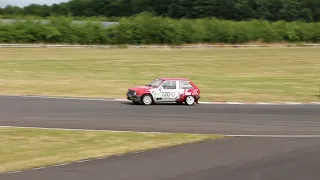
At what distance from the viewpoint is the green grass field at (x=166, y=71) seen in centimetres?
3644

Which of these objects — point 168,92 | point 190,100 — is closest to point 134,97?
point 168,92

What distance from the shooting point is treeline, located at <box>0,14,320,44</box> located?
71.2 m

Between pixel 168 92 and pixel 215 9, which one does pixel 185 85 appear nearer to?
pixel 168 92

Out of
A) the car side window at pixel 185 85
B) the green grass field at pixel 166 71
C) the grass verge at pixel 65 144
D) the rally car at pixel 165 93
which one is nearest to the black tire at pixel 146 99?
the rally car at pixel 165 93

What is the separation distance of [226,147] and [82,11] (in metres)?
121

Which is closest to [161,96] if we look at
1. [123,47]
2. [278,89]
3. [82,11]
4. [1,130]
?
[1,130]

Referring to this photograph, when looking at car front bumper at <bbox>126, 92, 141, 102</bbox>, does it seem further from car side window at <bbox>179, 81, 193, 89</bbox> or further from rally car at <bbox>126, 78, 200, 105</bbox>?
car side window at <bbox>179, 81, 193, 89</bbox>

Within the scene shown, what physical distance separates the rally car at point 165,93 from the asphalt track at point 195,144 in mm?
561

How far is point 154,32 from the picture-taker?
78.3 meters

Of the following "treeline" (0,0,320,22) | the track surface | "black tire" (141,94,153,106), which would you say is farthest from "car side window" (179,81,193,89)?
"treeline" (0,0,320,22)

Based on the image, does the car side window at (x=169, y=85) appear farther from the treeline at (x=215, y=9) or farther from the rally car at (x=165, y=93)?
the treeline at (x=215, y=9)

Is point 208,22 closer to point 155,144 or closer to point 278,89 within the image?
point 278,89

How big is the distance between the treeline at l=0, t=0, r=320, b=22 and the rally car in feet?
299

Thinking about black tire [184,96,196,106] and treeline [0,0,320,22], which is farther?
treeline [0,0,320,22]
